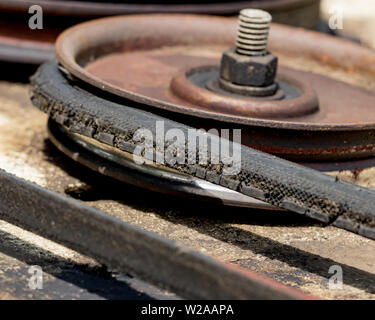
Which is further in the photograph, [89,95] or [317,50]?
[317,50]

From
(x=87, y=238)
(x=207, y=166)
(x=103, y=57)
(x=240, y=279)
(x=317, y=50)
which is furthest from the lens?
(x=317, y=50)

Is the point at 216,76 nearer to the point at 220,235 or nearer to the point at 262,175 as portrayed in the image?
the point at 220,235

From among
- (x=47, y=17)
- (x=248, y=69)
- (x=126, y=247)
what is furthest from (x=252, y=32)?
(x=126, y=247)

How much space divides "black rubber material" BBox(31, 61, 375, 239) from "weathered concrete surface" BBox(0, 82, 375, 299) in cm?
25

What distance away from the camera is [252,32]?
2389 millimetres

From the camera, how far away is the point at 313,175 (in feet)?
5.22

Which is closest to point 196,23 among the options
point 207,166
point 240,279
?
point 207,166

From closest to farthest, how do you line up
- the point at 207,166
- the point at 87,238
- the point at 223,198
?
the point at 87,238
the point at 207,166
the point at 223,198

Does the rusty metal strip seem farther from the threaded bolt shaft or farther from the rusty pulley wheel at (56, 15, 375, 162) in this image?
the threaded bolt shaft

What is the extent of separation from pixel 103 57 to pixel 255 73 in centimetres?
72

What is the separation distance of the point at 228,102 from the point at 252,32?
12.2 inches

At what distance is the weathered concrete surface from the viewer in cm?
173

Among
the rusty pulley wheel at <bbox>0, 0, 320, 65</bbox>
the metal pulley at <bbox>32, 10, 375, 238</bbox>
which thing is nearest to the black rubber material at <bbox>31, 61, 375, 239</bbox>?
the metal pulley at <bbox>32, 10, 375, 238</bbox>
